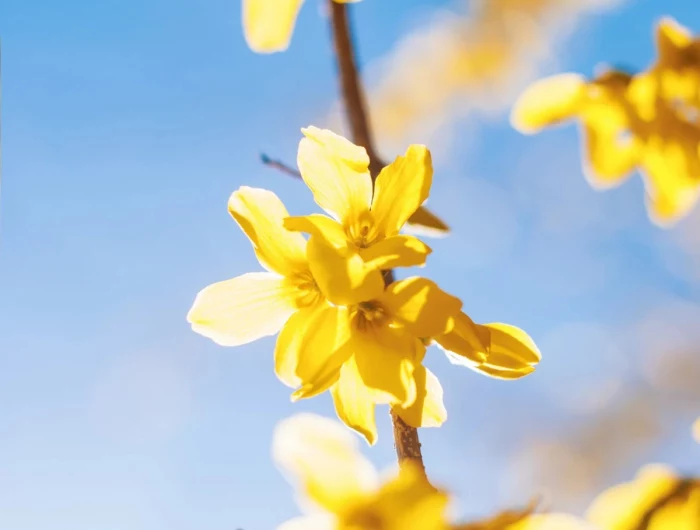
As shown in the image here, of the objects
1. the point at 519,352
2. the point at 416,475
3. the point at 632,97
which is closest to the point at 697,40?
the point at 632,97

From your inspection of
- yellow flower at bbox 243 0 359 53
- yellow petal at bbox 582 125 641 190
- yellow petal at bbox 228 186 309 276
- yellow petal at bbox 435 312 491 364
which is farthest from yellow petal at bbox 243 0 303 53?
yellow petal at bbox 582 125 641 190

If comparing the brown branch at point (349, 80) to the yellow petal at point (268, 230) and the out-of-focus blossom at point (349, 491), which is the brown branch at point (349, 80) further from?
the out-of-focus blossom at point (349, 491)

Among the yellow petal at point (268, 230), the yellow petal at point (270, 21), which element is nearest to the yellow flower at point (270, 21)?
the yellow petal at point (270, 21)

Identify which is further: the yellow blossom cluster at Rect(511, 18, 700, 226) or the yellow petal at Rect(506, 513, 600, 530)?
the yellow blossom cluster at Rect(511, 18, 700, 226)

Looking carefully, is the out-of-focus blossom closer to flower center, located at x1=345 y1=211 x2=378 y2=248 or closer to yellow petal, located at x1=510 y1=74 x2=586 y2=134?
flower center, located at x1=345 y1=211 x2=378 y2=248

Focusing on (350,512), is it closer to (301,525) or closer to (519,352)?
(301,525)

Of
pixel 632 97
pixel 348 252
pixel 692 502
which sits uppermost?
pixel 632 97

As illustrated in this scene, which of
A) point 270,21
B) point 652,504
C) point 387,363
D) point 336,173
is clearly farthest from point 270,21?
point 652,504
